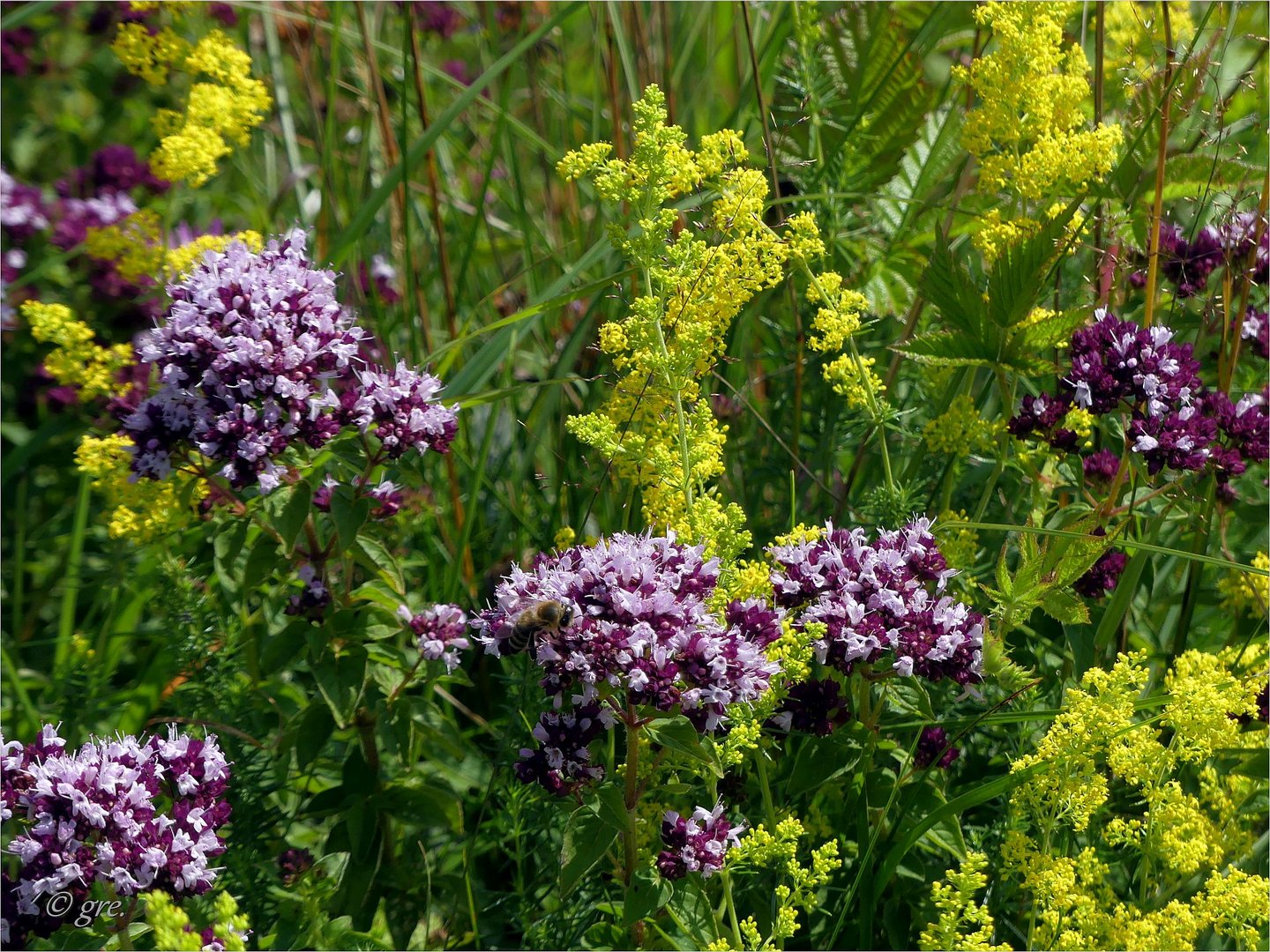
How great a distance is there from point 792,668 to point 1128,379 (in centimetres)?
86

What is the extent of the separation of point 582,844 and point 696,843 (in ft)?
0.60

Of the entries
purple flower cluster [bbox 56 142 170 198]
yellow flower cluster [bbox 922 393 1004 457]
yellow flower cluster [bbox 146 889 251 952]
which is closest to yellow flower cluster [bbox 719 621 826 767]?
yellow flower cluster [bbox 922 393 1004 457]

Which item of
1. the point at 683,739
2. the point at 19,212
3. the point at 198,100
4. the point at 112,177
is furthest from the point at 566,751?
the point at 112,177

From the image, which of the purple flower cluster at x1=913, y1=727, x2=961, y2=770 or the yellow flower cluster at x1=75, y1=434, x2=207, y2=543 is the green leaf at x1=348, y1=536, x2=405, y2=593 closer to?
the yellow flower cluster at x1=75, y1=434, x2=207, y2=543

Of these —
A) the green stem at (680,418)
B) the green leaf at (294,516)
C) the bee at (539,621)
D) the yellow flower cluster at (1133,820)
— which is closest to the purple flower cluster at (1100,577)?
the yellow flower cluster at (1133,820)

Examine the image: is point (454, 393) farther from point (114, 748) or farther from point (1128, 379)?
point (1128, 379)

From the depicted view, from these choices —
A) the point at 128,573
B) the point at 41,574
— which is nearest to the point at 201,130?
the point at 128,573

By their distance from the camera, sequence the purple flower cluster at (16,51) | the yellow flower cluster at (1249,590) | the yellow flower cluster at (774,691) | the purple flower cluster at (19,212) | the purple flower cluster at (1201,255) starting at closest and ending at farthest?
the yellow flower cluster at (774,691), the yellow flower cluster at (1249,590), the purple flower cluster at (1201,255), the purple flower cluster at (19,212), the purple flower cluster at (16,51)

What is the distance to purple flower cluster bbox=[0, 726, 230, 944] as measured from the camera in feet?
6.24

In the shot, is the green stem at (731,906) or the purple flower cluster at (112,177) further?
the purple flower cluster at (112,177)

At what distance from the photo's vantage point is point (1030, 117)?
2.43 m

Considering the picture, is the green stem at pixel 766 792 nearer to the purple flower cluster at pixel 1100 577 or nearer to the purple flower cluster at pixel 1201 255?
the purple flower cluster at pixel 1100 577

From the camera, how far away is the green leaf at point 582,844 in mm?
1951

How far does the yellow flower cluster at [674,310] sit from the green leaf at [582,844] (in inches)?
19.2
